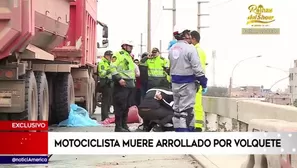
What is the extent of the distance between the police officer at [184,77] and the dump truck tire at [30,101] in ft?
6.87

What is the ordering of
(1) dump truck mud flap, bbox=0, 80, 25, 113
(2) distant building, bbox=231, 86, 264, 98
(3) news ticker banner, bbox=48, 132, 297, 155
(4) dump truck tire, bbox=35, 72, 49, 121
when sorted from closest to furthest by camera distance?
1. (3) news ticker banner, bbox=48, 132, 297, 155
2. (1) dump truck mud flap, bbox=0, 80, 25, 113
3. (4) dump truck tire, bbox=35, 72, 49, 121
4. (2) distant building, bbox=231, 86, 264, 98

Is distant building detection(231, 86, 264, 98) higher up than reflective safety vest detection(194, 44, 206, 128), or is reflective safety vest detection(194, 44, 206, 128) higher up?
reflective safety vest detection(194, 44, 206, 128)

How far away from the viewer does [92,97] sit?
53.7 ft

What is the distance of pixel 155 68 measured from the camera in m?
13.3

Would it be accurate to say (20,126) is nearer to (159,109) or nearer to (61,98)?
(159,109)

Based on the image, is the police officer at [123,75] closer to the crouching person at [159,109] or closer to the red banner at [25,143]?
the crouching person at [159,109]

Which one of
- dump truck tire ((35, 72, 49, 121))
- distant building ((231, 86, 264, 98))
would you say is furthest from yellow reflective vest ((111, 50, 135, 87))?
distant building ((231, 86, 264, 98))

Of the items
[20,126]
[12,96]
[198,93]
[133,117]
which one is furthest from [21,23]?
[133,117]

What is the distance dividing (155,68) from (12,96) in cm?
548

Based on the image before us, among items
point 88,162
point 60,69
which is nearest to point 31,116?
point 88,162

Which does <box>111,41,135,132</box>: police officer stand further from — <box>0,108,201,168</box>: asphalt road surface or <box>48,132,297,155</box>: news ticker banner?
<box>48,132,297,155</box>: news ticker banner

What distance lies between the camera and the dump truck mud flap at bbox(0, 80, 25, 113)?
26.7 ft

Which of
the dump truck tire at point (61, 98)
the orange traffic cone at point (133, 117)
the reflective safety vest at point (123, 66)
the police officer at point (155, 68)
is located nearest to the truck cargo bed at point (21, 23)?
the reflective safety vest at point (123, 66)

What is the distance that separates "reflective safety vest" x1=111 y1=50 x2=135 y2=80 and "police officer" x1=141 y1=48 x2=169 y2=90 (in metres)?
2.58
